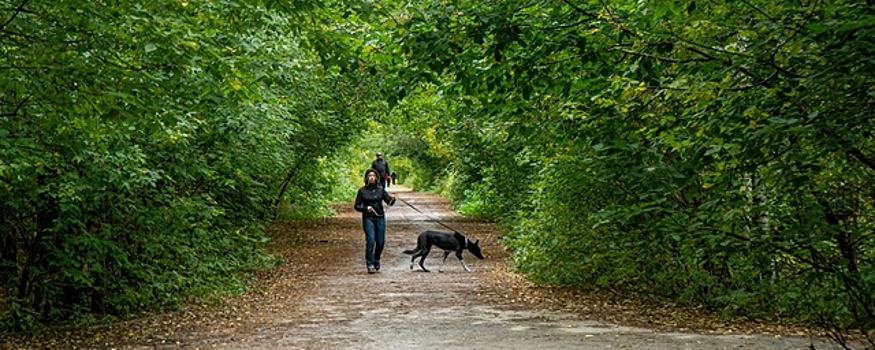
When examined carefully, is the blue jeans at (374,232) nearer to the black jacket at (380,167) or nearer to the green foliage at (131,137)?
the green foliage at (131,137)

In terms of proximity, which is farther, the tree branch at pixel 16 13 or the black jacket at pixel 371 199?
the black jacket at pixel 371 199

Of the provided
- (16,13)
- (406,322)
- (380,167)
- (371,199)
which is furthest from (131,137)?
(380,167)

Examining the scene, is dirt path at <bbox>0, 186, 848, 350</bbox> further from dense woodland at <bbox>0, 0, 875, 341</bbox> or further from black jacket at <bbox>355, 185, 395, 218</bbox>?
black jacket at <bbox>355, 185, 395, 218</bbox>

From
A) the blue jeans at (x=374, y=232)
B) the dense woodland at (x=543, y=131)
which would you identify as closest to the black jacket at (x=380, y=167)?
the blue jeans at (x=374, y=232)

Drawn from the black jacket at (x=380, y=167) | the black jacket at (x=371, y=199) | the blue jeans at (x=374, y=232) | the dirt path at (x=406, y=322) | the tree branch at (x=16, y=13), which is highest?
the tree branch at (x=16, y=13)

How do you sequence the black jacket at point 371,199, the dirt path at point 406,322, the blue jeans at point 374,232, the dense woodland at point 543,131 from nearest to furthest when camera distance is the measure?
1. the dense woodland at point 543,131
2. the dirt path at point 406,322
3. the black jacket at point 371,199
4. the blue jeans at point 374,232

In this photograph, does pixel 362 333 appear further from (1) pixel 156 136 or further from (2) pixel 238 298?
(2) pixel 238 298

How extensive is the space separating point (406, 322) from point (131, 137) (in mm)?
3858

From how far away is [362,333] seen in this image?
28.3 ft

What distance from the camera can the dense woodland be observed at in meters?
5.59

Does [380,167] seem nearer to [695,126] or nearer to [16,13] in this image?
[16,13]

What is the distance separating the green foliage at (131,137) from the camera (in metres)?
6.60

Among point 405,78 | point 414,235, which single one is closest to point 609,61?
point 405,78

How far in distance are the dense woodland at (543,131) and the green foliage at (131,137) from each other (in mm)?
35
